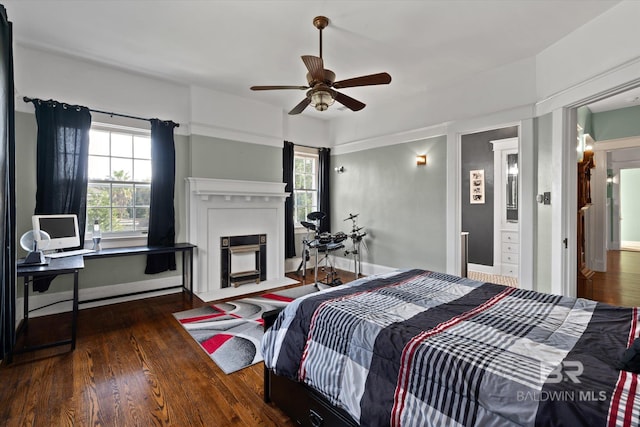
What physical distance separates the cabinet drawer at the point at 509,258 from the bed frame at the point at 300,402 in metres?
4.83

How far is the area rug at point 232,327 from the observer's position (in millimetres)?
2582

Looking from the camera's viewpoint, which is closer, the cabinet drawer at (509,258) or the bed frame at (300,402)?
the bed frame at (300,402)

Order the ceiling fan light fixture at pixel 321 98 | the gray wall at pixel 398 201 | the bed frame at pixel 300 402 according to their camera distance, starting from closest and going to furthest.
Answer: the bed frame at pixel 300 402 < the ceiling fan light fixture at pixel 321 98 < the gray wall at pixel 398 201

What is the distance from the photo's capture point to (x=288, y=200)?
5.49 meters

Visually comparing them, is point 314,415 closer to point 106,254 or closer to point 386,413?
point 386,413

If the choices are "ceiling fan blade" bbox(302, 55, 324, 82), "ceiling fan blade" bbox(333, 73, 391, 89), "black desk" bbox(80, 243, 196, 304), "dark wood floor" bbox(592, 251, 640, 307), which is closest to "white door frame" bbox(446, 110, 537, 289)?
"dark wood floor" bbox(592, 251, 640, 307)

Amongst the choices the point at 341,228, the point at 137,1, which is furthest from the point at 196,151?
the point at 341,228

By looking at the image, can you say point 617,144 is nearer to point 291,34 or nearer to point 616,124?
point 616,124

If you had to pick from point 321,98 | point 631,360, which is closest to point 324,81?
point 321,98

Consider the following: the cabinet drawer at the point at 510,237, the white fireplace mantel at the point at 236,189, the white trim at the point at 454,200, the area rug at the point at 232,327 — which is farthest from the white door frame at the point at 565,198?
the white fireplace mantel at the point at 236,189

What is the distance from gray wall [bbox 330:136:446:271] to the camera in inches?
176

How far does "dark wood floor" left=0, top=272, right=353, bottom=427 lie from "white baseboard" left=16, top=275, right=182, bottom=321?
317 mm

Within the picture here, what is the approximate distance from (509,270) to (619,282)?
1.49m

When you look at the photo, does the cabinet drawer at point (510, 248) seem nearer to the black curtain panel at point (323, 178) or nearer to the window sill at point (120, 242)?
the black curtain panel at point (323, 178)
